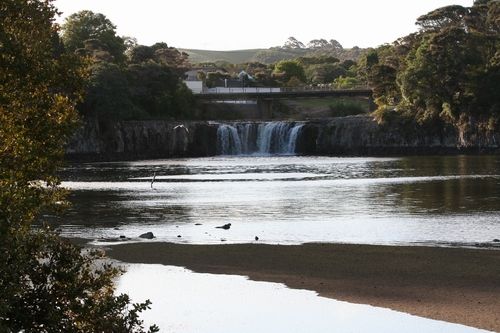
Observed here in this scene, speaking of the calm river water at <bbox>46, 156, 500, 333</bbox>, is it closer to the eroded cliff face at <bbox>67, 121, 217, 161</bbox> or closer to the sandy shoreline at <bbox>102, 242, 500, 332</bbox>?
the sandy shoreline at <bbox>102, 242, 500, 332</bbox>

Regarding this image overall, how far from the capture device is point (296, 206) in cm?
3934

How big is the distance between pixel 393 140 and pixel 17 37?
86.1 meters

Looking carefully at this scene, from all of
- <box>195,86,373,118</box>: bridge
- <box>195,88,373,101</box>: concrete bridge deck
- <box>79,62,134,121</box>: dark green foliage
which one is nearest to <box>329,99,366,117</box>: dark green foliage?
<box>195,86,373,118</box>: bridge

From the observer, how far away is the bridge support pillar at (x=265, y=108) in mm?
122713

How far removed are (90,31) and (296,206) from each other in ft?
335

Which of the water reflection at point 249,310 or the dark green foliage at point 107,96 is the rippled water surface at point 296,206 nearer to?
the water reflection at point 249,310

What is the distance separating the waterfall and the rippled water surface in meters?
33.1

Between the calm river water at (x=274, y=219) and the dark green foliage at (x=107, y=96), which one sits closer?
the calm river water at (x=274, y=219)

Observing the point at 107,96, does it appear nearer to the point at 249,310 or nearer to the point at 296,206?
the point at 296,206

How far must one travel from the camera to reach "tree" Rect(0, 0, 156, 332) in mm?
11586

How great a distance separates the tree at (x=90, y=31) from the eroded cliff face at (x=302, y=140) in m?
30.0

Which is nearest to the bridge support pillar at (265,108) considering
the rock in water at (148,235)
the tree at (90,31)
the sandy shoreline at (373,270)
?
the tree at (90,31)

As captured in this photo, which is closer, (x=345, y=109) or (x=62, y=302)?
(x=62, y=302)

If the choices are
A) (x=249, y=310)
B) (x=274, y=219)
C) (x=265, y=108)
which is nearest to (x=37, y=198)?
(x=249, y=310)
